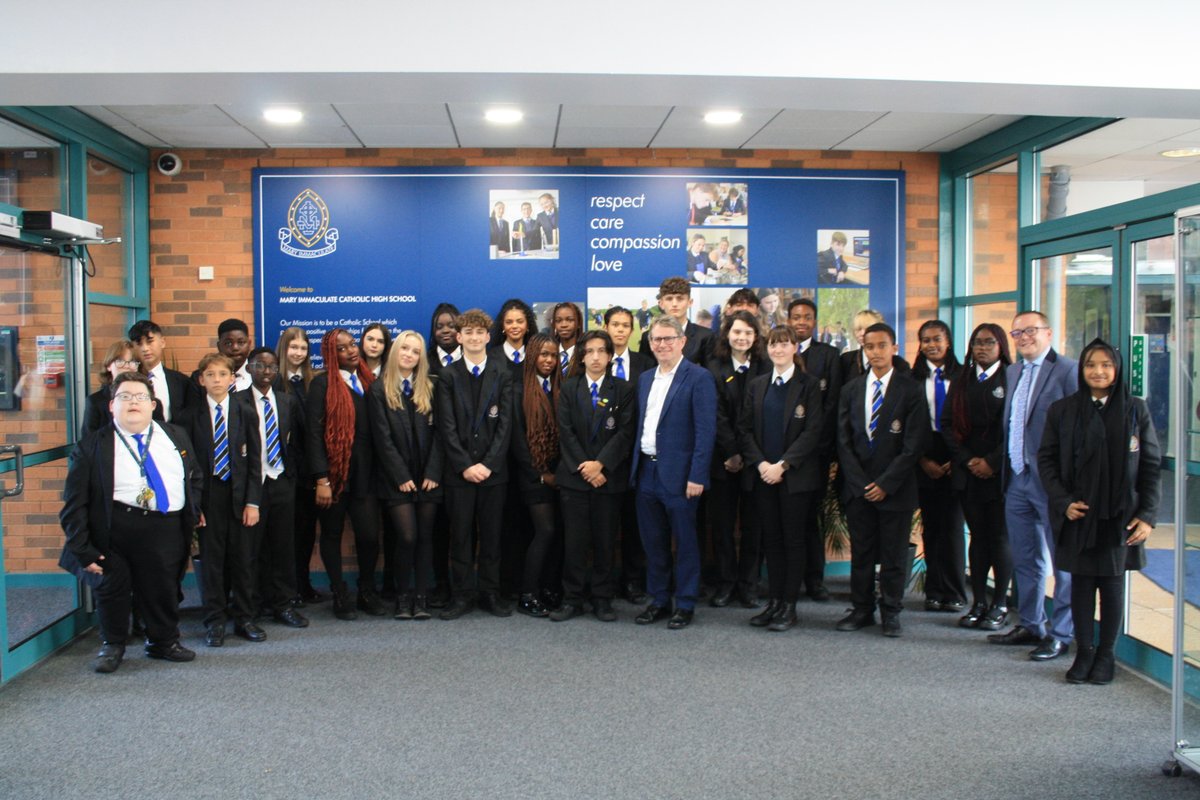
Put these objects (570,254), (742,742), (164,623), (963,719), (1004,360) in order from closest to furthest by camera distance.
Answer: (742,742) < (963,719) < (164,623) < (1004,360) < (570,254)

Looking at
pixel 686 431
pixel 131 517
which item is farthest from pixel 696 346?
pixel 131 517

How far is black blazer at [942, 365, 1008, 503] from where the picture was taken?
200 inches

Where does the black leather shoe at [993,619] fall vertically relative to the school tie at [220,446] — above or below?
below

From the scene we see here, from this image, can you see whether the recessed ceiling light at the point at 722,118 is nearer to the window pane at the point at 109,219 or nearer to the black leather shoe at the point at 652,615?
the black leather shoe at the point at 652,615

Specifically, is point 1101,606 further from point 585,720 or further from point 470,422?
point 470,422

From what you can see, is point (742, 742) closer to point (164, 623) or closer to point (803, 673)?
point (803, 673)

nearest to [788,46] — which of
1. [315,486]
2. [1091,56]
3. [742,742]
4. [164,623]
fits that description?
[1091,56]

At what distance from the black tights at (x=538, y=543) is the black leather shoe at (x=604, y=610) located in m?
0.40

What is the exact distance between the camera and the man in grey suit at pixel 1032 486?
15.4 feet

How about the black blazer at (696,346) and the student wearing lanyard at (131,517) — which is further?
the black blazer at (696,346)

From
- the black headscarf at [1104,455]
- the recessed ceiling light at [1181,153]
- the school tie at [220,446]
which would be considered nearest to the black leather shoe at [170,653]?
the school tie at [220,446]

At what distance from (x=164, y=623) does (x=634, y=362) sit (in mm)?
2985

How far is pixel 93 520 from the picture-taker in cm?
445

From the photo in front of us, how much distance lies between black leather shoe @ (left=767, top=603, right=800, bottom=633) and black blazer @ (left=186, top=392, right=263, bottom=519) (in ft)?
9.77
